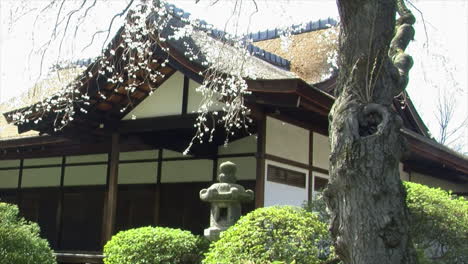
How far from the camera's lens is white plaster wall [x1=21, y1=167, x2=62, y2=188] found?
14.6 metres

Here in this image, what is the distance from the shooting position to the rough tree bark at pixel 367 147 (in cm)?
482

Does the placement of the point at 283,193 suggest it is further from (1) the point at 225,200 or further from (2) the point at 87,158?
(2) the point at 87,158

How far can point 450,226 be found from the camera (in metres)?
6.98

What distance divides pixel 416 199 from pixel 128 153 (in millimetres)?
7570

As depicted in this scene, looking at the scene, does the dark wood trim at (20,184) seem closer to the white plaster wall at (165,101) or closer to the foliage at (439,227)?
the white plaster wall at (165,101)

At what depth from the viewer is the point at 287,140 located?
34.4 ft

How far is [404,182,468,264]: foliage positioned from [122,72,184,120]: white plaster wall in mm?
4848

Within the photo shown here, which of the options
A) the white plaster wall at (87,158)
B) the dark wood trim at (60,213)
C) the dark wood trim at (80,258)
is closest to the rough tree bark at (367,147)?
the dark wood trim at (80,258)

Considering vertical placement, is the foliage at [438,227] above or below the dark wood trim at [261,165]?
below

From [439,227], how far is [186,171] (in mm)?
6235

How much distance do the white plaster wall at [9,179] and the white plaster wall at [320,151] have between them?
8277 mm

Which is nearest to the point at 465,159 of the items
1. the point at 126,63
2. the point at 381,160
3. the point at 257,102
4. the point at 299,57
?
the point at 299,57

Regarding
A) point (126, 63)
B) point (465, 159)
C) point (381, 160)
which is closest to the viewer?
point (381, 160)

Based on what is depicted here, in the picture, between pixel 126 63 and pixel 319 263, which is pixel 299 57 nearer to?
pixel 126 63
